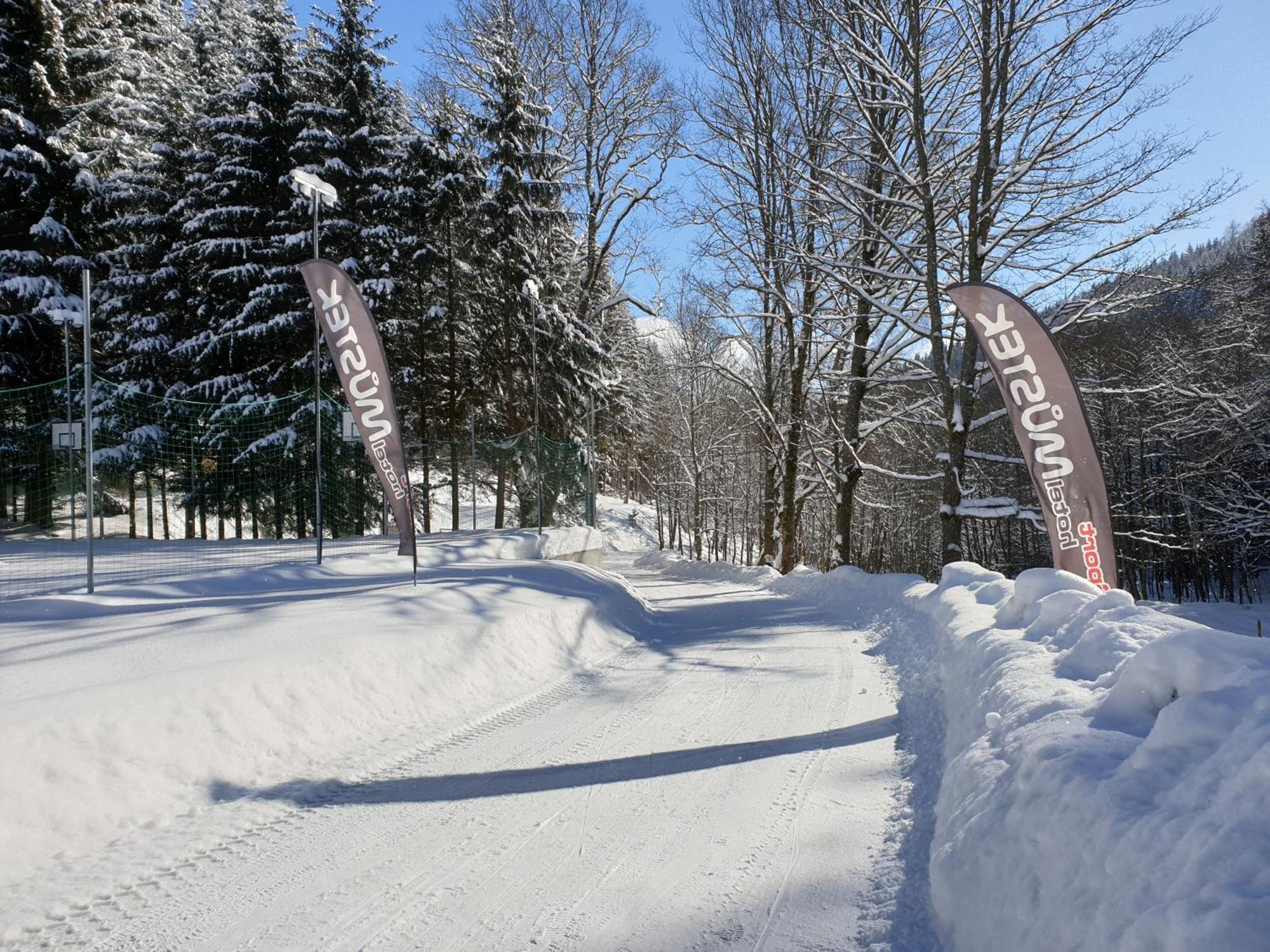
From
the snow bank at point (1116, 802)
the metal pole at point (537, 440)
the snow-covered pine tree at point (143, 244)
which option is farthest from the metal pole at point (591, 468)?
the snow bank at point (1116, 802)

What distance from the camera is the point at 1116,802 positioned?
91.3 inches

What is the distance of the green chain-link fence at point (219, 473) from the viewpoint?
1623cm

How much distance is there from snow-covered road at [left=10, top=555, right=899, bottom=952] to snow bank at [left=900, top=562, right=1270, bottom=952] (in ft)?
1.89

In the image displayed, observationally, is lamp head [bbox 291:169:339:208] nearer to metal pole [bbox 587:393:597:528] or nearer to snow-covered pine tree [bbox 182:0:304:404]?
snow-covered pine tree [bbox 182:0:304:404]

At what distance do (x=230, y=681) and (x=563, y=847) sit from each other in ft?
9.19

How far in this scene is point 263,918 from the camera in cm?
304

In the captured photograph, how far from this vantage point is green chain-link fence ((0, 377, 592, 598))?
53.3ft

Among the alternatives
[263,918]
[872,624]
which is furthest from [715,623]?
[263,918]

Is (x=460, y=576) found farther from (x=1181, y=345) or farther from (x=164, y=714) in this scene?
(x=1181, y=345)

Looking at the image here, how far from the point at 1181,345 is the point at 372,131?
90.0ft

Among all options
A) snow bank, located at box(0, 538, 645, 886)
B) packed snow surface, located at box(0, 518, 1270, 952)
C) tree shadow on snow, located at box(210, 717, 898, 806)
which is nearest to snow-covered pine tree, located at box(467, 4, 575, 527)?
snow bank, located at box(0, 538, 645, 886)

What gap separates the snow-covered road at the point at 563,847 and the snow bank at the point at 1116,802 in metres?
0.58

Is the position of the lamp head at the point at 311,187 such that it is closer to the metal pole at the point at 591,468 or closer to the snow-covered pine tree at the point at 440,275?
the snow-covered pine tree at the point at 440,275

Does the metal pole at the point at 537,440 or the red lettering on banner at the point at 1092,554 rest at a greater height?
the metal pole at the point at 537,440
